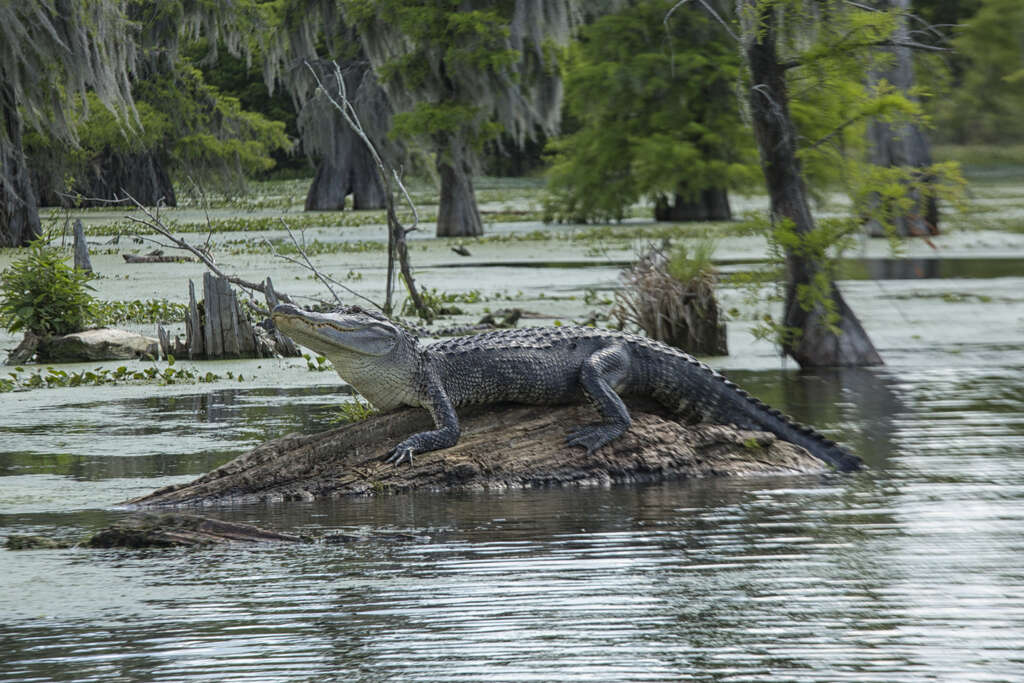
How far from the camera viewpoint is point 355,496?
6910 millimetres

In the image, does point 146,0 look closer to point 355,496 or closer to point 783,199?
point 783,199

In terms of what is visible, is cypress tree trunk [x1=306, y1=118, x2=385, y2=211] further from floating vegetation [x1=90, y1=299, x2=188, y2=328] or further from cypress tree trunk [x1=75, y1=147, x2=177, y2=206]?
floating vegetation [x1=90, y1=299, x2=188, y2=328]

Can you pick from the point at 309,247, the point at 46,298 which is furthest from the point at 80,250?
the point at 309,247

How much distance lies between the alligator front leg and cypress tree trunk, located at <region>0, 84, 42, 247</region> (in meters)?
17.4

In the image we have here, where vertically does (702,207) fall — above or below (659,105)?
below

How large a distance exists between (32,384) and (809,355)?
641cm

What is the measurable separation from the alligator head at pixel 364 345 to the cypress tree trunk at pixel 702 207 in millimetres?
27865

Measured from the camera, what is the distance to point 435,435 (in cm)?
708

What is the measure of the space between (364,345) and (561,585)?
2.31 meters

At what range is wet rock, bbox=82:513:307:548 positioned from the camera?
5906 millimetres

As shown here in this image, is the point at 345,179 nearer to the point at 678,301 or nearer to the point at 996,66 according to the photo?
the point at 678,301

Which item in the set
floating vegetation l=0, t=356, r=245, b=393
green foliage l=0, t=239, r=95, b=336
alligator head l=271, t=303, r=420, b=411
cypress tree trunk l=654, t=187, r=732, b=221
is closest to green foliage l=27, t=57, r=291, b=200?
cypress tree trunk l=654, t=187, r=732, b=221

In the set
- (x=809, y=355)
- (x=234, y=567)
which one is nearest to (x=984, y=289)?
(x=809, y=355)

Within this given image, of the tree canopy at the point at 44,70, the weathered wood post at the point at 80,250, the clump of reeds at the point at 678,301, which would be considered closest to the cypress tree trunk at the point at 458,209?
the tree canopy at the point at 44,70
